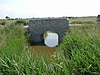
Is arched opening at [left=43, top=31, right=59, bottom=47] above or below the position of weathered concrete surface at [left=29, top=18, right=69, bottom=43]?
below

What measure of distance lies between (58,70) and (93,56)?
2.50 feet

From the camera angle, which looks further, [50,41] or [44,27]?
[50,41]

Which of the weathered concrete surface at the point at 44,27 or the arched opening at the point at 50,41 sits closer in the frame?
the weathered concrete surface at the point at 44,27

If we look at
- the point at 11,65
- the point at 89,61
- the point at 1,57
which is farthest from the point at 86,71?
the point at 1,57

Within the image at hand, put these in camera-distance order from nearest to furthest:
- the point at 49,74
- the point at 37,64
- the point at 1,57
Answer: the point at 49,74, the point at 37,64, the point at 1,57

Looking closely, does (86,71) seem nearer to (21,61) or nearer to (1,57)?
(21,61)

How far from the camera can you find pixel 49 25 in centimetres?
2005

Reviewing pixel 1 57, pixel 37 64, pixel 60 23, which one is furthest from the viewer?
pixel 60 23

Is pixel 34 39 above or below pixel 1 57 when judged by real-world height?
below

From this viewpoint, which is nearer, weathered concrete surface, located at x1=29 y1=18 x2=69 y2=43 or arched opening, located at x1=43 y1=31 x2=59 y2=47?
weathered concrete surface, located at x1=29 y1=18 x2=69 y2=43

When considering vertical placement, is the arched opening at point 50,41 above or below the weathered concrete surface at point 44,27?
below

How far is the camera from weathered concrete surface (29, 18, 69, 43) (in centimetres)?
1978

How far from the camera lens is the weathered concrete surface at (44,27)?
779 inches

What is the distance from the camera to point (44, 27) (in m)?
20.2
